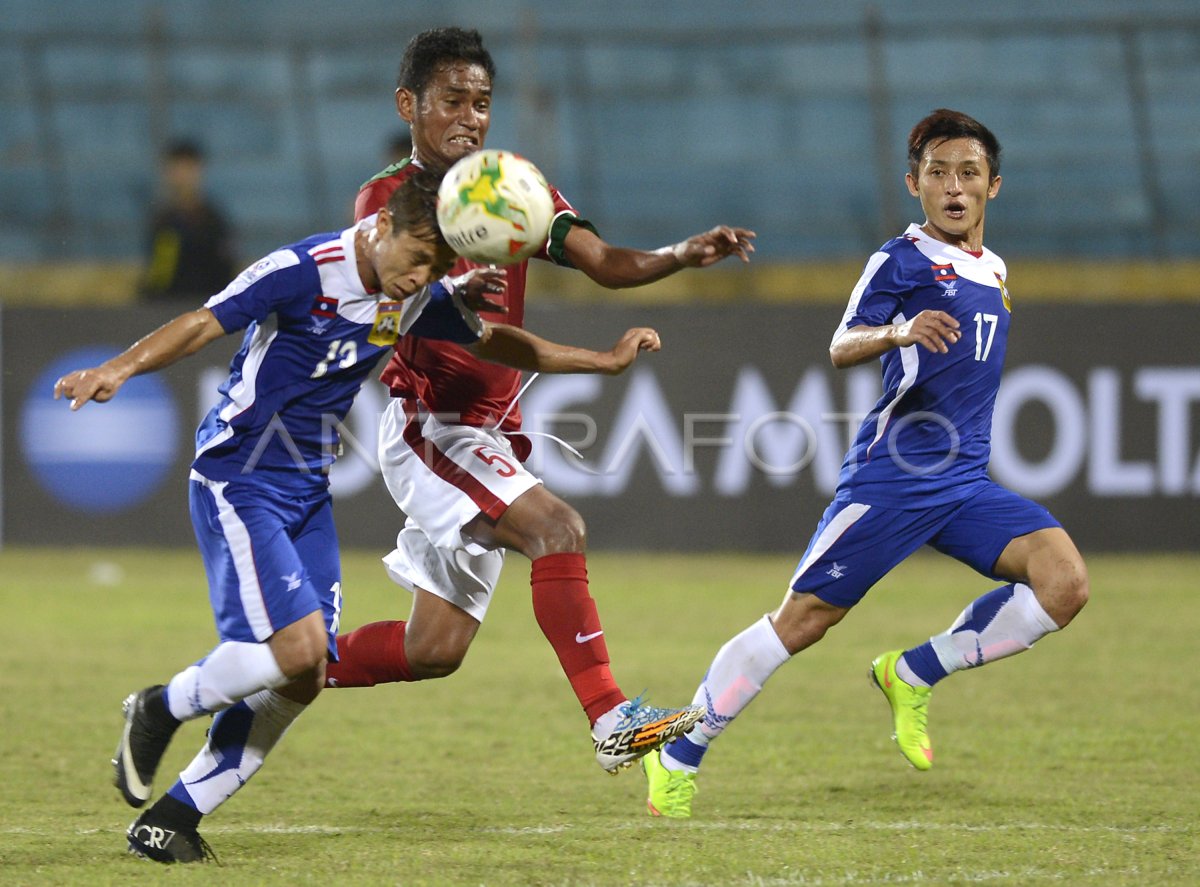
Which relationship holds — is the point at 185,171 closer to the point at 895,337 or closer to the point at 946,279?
the point at 946,279

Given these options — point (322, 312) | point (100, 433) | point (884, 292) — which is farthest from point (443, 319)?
point (100, 433)

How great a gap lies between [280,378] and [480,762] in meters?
2.12

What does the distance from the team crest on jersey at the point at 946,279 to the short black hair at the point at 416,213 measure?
193 centimetres

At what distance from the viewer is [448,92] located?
5887 mm

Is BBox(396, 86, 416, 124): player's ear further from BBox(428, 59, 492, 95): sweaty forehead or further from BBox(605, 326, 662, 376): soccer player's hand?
BBox(605, 326, 662, 376): soccer player's hand

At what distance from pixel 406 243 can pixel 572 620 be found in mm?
1337

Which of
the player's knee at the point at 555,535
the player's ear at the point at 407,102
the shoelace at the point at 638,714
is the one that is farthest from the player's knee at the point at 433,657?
the player's ear at the point at 407,102

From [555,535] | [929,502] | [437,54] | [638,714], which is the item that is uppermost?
[437,54]

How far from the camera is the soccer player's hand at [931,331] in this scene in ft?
17.4

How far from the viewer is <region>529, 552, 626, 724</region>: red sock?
5.41 metres

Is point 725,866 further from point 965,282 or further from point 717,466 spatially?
point 717,466

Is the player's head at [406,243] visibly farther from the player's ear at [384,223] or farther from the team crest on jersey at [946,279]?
the team crest on jersey at [946,279]

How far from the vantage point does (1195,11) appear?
16.3 meters

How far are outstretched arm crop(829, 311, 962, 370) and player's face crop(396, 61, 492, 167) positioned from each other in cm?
144
